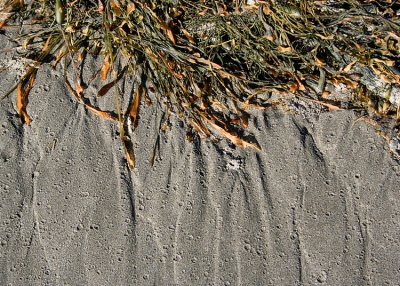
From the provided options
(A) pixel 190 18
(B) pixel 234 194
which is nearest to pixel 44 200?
(B) pixel 234 194

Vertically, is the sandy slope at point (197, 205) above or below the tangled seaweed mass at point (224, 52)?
below

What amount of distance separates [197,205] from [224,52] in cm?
62

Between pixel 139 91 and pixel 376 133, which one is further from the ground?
pixel 139 91

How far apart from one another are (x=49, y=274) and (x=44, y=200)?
0.93 ft

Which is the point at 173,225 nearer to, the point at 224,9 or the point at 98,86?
the point at 98,86

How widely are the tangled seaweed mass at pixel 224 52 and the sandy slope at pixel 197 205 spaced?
0.30 feet

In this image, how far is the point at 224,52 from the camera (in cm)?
210

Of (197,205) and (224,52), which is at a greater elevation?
(224,52)

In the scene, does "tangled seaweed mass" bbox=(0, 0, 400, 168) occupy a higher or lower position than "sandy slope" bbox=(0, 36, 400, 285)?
higher

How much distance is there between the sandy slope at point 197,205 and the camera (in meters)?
2.00

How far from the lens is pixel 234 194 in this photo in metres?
2.04

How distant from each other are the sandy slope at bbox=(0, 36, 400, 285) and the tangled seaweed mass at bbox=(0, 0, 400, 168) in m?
0.09

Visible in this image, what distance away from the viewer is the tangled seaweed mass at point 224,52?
2010 mm

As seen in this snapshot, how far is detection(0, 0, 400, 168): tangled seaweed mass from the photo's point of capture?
2010mm
